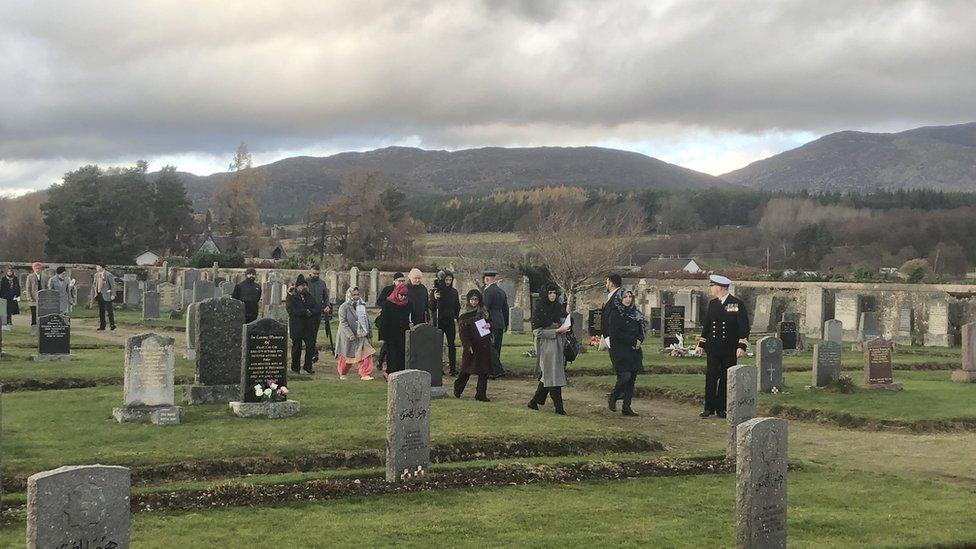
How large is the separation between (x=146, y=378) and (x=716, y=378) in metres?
8.35

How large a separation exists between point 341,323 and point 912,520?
11402mm

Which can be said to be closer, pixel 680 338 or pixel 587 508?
pixel 587 508

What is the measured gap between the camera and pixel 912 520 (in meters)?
8.69

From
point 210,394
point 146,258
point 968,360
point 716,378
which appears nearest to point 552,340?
point 716,378

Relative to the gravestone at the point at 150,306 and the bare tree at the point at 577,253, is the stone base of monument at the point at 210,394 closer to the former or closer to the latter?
the bare tree at the point at 577,253

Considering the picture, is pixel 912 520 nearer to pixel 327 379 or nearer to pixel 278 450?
pixel 278 450

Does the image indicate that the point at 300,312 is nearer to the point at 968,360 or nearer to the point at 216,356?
the point at 216,356

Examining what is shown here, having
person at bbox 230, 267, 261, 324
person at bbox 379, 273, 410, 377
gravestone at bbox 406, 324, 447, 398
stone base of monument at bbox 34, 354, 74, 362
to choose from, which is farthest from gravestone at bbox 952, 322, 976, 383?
stone base of monument at bbox 34, 354, 74, 362

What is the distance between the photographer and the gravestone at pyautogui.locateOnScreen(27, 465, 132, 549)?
5.20m

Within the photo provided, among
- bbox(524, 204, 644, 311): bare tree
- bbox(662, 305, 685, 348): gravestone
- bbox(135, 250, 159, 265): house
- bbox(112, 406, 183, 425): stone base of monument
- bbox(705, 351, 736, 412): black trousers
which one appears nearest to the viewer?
bbox(112, 406, 183, 425): stone base of monument

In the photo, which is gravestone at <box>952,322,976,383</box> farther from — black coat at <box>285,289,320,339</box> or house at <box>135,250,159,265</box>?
house at <box>135,250,159,265</box>

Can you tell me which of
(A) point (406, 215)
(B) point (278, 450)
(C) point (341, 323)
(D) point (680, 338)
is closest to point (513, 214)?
(A) point (406, 215)

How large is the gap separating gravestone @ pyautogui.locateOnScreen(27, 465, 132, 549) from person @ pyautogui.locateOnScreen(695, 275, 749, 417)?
393 inches

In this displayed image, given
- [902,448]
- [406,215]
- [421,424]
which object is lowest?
[902,448]
